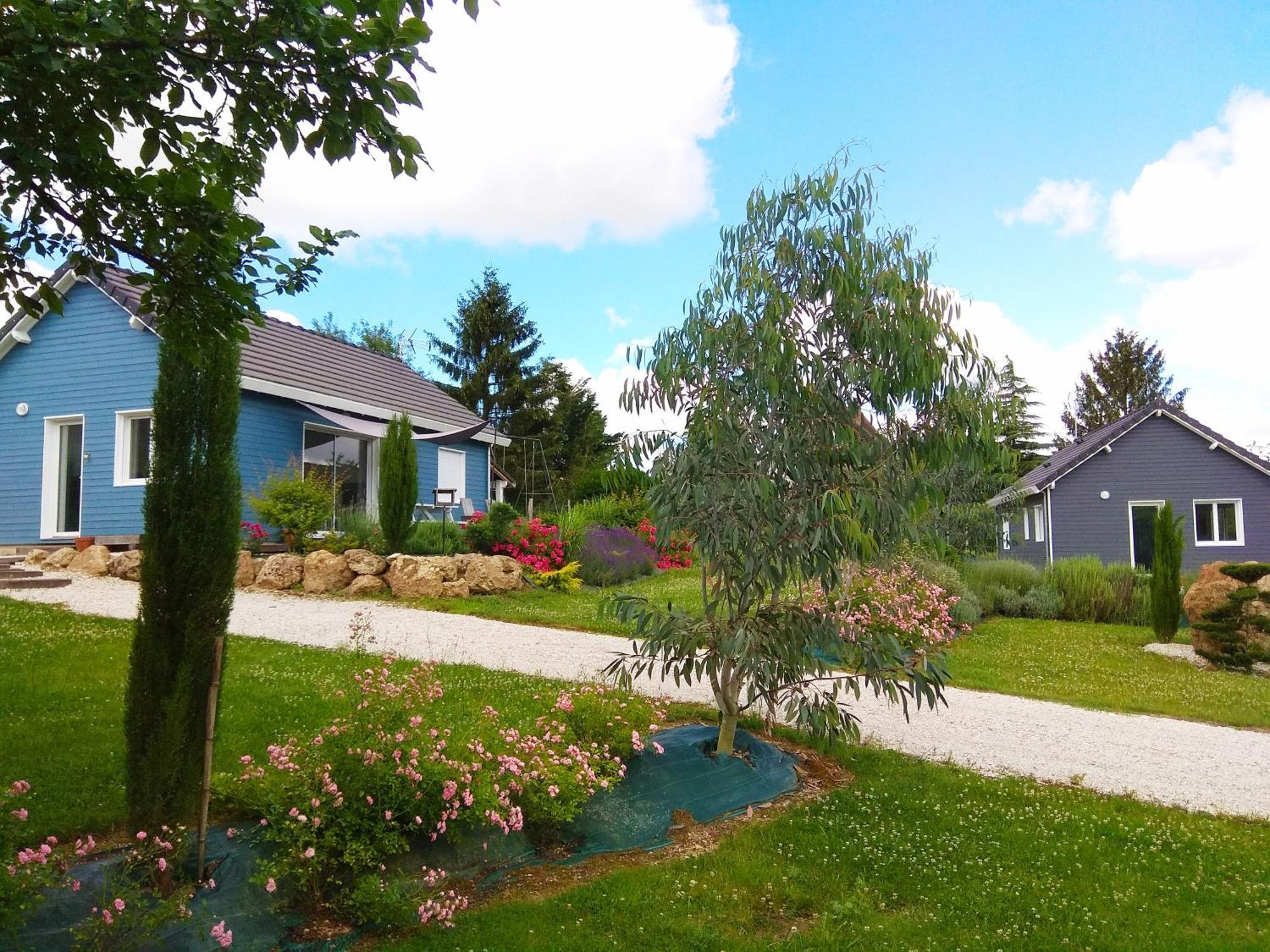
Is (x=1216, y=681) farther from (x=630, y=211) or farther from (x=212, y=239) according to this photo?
(x=212, y=239)

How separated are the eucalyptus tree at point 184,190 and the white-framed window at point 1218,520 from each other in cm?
2593

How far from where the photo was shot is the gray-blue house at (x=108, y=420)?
14.7 m

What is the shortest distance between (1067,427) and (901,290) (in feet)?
152

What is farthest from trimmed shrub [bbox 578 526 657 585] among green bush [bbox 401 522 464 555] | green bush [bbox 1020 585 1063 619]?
green bush [bbox 1020 585 1063 619]

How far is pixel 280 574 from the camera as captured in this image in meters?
12.8

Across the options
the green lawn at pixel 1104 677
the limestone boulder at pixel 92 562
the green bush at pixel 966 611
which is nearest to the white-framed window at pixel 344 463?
the limestone boulder at pixel 92 562

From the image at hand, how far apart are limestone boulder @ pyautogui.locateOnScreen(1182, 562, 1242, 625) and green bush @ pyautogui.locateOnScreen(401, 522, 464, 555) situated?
11774 mm

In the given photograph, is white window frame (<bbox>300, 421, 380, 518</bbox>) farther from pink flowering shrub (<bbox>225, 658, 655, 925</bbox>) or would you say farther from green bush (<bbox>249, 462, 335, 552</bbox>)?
pink flowering shrub (<bbox>225, 658, 655, 925</bbox>)

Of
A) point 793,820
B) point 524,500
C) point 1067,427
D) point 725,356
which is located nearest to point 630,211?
point 725,356

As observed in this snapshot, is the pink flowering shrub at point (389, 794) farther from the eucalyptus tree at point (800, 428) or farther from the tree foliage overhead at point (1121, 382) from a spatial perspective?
the tree foliage overhead at point (1121, 382)

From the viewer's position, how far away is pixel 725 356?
5.14m

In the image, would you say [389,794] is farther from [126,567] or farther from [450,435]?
[450,435]

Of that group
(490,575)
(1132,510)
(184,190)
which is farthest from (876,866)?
(1132,510)

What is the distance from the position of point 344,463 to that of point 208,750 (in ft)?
46.6
